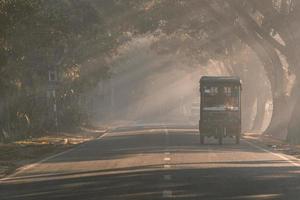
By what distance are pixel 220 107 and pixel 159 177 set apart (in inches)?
831

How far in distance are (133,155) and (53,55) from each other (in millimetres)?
24826

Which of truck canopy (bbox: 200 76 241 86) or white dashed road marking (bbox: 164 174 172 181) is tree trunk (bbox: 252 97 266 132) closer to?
truck canopy (bbox: 200 76 241 86)

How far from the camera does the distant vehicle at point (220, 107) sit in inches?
1687

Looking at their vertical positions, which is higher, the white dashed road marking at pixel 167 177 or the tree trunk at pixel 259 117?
the tree trunk at pixel 259 117

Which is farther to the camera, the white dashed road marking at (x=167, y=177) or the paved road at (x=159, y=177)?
the white dashed road marking at (x=167, y=177)

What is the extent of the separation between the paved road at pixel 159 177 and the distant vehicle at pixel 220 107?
9008mm

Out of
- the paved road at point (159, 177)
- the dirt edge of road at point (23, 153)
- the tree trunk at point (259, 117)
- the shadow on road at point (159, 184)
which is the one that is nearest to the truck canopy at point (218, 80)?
the dirt edge of road at point (23, 153)

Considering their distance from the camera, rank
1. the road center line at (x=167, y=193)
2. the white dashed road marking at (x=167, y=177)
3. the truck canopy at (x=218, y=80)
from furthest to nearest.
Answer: the truck canopy at (x=218, y=80) < the white dashed road marking at (x=167, y=177) < the road center line at (x=167, y=193)

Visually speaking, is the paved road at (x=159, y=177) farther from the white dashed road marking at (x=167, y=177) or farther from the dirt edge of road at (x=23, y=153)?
the dirt edge of road at (x=23, y=153)

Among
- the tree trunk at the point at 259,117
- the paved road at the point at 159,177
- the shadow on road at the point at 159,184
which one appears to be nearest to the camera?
the shadow on road at the point at 159,184

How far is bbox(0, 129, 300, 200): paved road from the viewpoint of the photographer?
61.7 ft

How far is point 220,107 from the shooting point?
143ft

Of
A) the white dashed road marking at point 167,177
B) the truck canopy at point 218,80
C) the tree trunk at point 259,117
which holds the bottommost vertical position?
the white dashed road marking at point 167,177

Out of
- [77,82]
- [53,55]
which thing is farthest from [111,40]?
[53,55]
